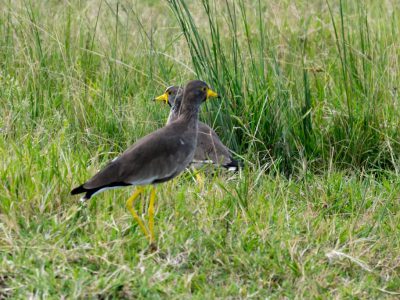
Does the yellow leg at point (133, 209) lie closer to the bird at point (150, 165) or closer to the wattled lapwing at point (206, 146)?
the bird at point (150, 165)

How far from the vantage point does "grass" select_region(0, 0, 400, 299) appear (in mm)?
4520

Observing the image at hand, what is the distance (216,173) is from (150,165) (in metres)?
0.95

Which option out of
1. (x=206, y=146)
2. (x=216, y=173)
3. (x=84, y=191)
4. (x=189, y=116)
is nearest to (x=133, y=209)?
(x=84, y=191)

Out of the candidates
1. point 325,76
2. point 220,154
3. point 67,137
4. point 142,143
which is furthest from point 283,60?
point 142,143

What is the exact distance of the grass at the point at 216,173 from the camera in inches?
178

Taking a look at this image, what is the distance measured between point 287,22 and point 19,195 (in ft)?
12.4

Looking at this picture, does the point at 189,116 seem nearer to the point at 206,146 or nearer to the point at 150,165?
the point at 150,165

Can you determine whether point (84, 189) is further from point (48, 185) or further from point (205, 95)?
point (205, 95)

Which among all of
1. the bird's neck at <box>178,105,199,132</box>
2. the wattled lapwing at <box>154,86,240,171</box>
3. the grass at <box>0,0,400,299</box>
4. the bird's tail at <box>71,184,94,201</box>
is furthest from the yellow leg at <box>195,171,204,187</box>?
the bird's tail at <box>71,184,94,201</box>

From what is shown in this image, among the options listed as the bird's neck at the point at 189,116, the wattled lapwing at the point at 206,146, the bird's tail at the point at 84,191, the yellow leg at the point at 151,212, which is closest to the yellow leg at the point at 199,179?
the wattled lapwing at the point at 206,146

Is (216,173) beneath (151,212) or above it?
beneath

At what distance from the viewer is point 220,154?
6121 mm

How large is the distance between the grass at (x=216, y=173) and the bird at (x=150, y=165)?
0.16m

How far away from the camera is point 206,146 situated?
626 centimetres
